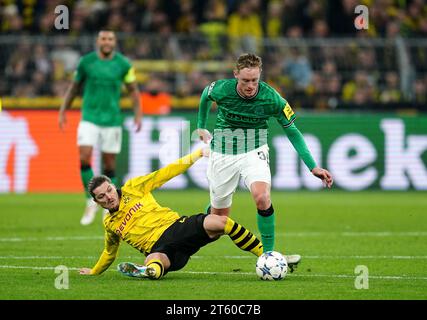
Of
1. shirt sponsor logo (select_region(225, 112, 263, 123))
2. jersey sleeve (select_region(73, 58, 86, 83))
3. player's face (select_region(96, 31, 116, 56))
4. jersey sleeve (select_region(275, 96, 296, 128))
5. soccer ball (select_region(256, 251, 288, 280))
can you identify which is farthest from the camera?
jersey sleeve (select_region(73, 58, 86, 83))

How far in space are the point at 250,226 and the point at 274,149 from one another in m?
6.58

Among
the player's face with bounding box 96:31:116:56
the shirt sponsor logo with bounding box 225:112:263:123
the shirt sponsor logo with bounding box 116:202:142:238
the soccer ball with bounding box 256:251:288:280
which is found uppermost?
the player's face with bounding box 96:31:116:56

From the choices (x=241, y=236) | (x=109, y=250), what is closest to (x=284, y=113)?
(x=241, y=236)

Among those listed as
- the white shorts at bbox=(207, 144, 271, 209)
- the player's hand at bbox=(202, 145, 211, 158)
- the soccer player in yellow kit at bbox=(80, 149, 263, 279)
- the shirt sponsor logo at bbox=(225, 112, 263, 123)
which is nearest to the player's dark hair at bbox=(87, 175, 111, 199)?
the soccer player in yellow kit at bbox=(80, 149, 263, 279)

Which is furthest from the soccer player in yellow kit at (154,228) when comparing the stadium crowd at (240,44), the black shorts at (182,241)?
the stadium crowd at (240,44)

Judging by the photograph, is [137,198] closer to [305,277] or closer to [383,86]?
Answer: [305,277]

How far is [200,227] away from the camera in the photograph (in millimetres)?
9680

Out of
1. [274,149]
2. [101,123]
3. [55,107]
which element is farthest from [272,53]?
[101,123]

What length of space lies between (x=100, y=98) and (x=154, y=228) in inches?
225

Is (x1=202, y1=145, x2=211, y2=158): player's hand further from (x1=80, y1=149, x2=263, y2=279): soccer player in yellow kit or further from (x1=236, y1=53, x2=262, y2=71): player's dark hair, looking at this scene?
(x1=236, y1=53, x2=262, y2=71): player's dark hair

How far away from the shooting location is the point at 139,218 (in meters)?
9.91

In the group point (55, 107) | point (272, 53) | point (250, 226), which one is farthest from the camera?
point (272, 53)

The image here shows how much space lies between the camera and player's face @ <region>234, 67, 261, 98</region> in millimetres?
9922

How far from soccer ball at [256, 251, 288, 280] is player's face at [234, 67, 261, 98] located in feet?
5.16
